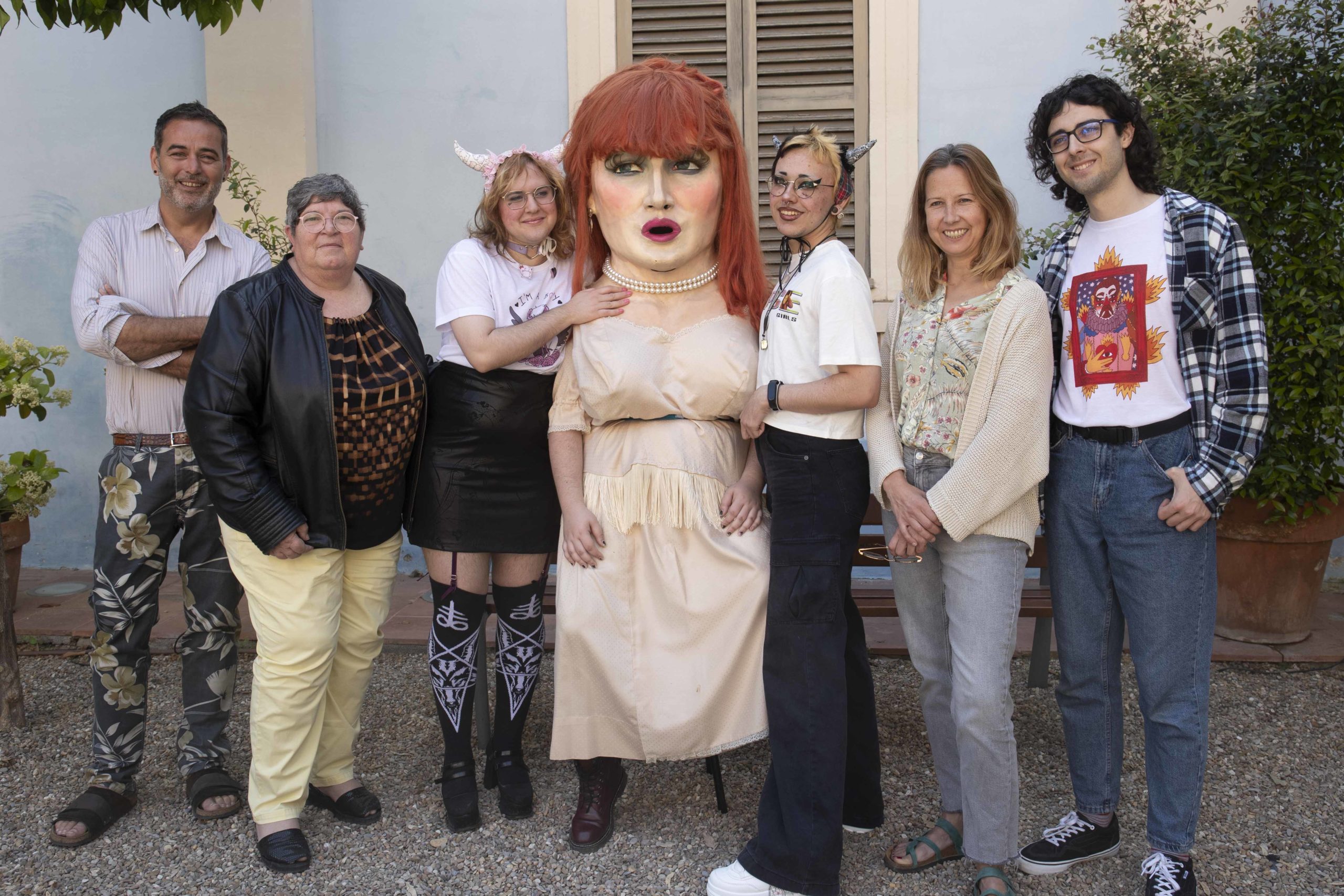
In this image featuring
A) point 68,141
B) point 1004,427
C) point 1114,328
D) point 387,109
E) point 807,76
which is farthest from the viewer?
point 68,141

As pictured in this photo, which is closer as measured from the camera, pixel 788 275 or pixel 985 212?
pixel 985 212

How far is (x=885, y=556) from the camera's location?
3438 mm

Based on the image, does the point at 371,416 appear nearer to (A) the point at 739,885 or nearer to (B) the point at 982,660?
(A) the point at 739,885

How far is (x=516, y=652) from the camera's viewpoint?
2895mm

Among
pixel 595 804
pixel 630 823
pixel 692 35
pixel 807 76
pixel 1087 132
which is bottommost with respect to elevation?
pixel 630 823

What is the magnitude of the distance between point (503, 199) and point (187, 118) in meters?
1.02

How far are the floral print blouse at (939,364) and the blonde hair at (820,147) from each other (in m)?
0.39

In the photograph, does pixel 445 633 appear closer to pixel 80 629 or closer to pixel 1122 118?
pixel 1122 118

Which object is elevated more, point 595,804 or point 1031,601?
point 1031,601

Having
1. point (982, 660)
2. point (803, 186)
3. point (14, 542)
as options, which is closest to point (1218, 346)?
point (982, 660)

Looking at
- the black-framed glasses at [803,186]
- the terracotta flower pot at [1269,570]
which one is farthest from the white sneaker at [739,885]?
the terracotta flower pot at [1269,570]

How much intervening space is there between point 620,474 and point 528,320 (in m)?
0.47

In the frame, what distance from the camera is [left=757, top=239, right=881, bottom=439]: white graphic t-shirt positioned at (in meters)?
2.29

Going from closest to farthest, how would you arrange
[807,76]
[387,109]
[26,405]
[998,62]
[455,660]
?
[455,660] < [26,405] < [998,62] < [807,76] < [387,109]
